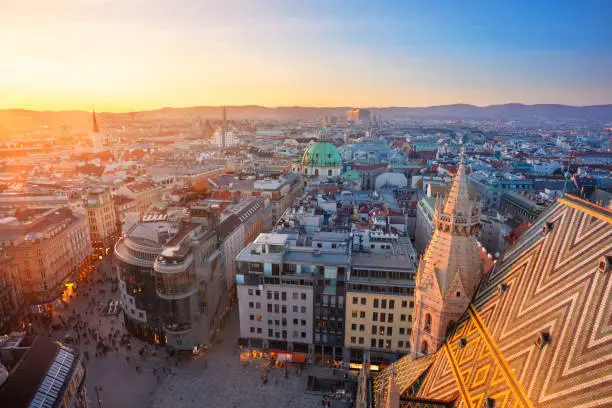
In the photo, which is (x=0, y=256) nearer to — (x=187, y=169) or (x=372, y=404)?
(x=372, y=404)

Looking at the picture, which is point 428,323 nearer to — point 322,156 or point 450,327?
point 450,327

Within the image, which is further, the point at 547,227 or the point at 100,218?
the point at 100,218

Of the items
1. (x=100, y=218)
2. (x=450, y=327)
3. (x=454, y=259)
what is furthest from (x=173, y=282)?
(x=100, y=218)

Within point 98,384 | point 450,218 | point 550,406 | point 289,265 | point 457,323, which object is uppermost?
point 450,218

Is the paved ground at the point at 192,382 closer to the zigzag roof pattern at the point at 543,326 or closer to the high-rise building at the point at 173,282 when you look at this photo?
the high-rise building at the point at 173,282

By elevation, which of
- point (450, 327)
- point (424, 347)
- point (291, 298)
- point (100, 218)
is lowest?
point (100, 218)

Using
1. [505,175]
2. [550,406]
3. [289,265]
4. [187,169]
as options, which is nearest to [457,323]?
[550,406]
